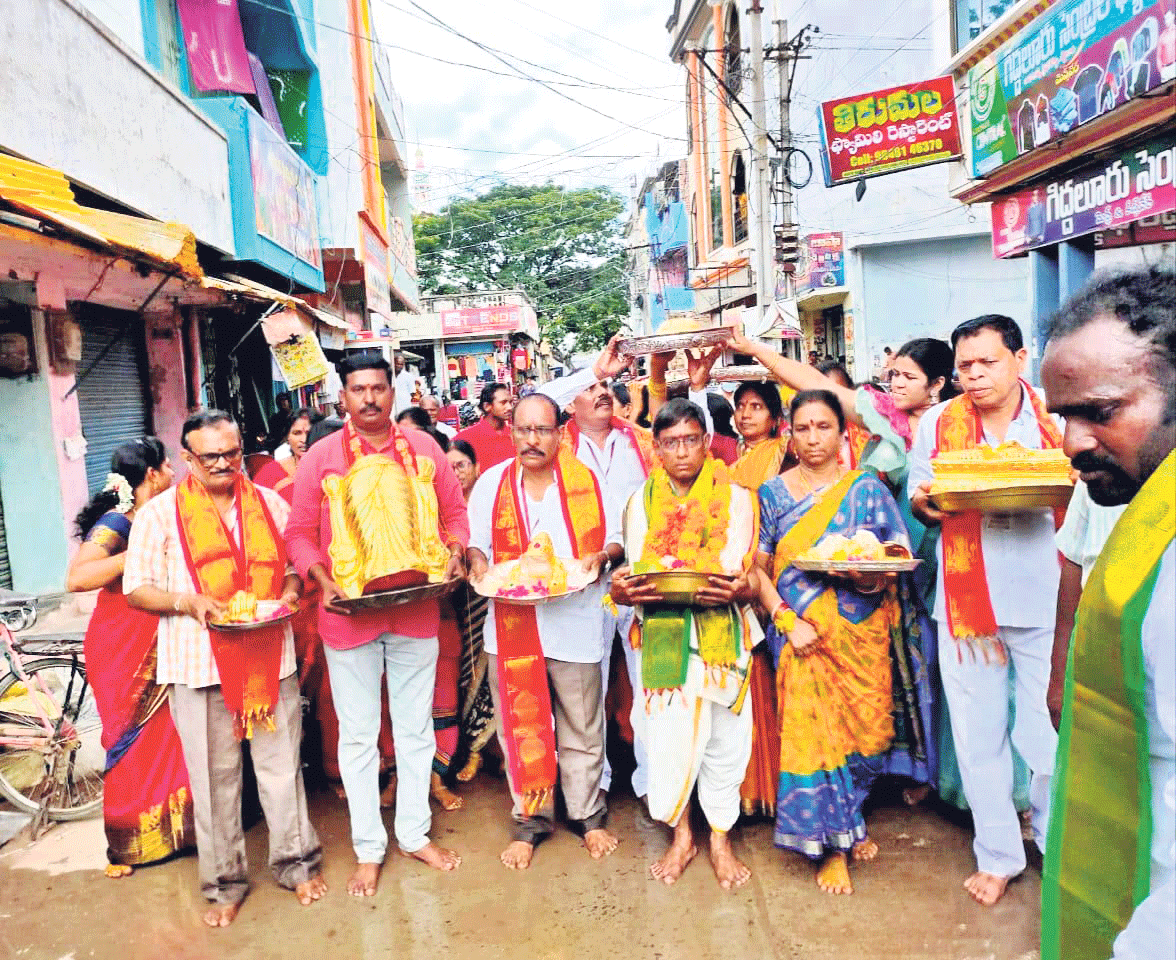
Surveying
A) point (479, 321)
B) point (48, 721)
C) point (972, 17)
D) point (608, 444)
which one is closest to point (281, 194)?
point (608, 444)

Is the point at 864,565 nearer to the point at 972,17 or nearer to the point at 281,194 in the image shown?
the point at 281,194

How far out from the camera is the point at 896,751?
3793mm

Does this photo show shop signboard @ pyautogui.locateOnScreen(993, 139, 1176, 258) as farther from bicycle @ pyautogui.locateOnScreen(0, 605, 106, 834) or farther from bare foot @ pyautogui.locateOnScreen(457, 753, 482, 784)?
bicycle @ pyautogui.locateOnScreen(0, 605, 106, 834)

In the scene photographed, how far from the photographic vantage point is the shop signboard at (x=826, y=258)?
1809cm

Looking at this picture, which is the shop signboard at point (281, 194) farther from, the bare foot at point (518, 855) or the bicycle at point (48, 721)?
the bare foot at point (518, 855)

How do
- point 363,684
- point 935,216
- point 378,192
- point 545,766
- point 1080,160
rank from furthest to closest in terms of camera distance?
point 378,192
point 935,216
point 1080,160
point 545,766
point 363,684

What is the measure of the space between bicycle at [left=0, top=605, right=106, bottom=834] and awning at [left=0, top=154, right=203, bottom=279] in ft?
6.22

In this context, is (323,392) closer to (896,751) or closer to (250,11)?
(250,11)

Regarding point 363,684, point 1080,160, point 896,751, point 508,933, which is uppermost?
point 1080,160

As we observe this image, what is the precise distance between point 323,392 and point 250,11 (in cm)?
591

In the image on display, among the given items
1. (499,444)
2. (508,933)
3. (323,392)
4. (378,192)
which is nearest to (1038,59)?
(499,444)

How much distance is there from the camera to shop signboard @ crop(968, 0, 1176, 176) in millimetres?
7316

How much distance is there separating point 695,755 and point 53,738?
2.99 m

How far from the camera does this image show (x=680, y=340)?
3875 millimetres
